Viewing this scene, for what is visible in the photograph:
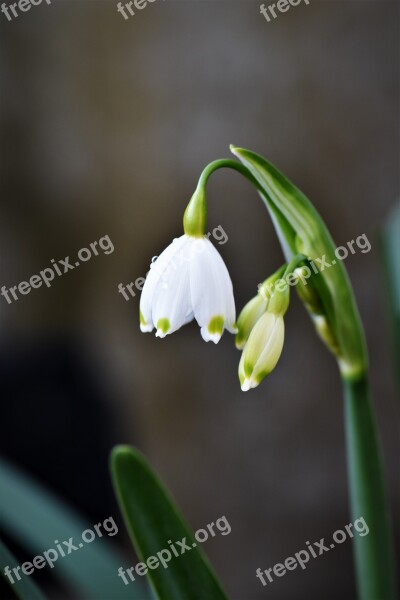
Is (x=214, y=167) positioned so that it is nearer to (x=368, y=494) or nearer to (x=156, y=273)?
(x=156, y=273)

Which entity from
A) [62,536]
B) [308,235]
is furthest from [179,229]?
[308,235]

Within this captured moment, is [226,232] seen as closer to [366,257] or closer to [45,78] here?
[366,257]

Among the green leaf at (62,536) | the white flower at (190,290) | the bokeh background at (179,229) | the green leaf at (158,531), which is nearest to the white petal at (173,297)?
the white flower at (190,290)

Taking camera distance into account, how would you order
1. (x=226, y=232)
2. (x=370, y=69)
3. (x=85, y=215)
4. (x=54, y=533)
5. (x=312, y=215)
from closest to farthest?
(x=312, y=215) < (x=54, y=533) < (x=370, y=69) < (x=226, y=232) < (x=85, y=215)

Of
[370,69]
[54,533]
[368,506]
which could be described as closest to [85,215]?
[370,69]

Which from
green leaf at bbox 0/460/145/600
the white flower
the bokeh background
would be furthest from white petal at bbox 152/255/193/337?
the bokeh background

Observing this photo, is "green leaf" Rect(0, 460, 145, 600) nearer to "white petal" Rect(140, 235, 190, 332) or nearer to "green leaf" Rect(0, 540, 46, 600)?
"green leaf" Rect(0, 540, 46, 600)
